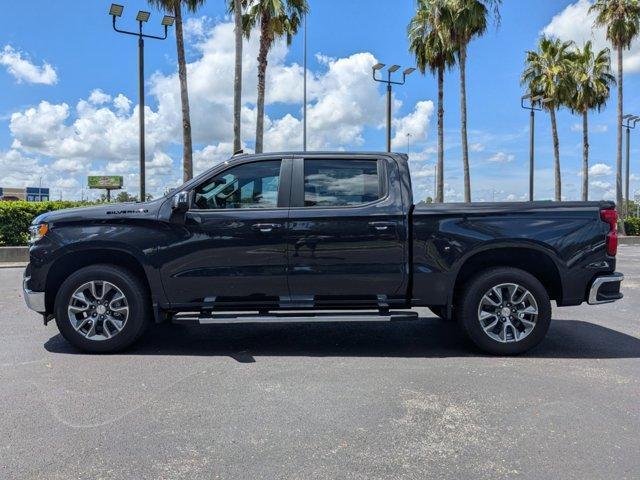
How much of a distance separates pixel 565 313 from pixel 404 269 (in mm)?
3850

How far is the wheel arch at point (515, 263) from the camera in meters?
5.32

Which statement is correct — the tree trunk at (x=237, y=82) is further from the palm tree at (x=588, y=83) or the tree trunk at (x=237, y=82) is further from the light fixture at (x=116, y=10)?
the palm tree at (x=588, y=83)

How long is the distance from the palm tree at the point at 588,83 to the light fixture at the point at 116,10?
29439 mm

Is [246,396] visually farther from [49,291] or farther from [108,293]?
[49,291]

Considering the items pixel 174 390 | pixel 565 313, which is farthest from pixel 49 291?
pixel 565 313

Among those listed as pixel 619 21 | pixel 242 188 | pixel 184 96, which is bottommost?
pixel 242 188

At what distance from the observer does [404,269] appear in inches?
206

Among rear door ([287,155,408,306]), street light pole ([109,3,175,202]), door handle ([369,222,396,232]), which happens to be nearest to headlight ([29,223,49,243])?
rear door ([287,155,408,306])

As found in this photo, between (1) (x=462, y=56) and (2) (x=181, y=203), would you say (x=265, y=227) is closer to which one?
(2) (x=181, y=203)

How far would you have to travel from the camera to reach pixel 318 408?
13.0 ft

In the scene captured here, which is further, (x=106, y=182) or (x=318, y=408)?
(x=106, y=182)

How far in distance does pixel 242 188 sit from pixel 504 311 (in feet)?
9.57

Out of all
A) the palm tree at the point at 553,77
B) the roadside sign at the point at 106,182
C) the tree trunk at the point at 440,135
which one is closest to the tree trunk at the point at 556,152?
the palm tree at the point at 553,77

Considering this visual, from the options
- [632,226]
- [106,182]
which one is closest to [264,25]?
[632,226]
